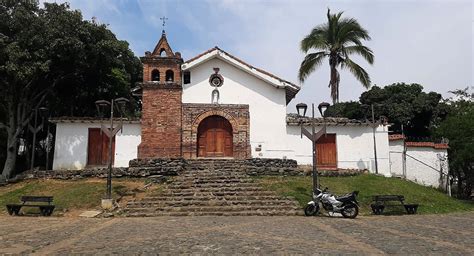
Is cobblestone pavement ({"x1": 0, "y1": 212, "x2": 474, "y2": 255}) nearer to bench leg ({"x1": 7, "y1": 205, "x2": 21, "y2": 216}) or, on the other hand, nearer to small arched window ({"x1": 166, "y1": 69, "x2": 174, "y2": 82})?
bench leg ({"x1": 7, "y1": 205, "x2": 21, "y2": 216})

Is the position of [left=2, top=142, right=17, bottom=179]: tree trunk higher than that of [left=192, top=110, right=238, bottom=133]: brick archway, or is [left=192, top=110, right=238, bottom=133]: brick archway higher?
[left=192, top=110, right=238, bottom=133]: brick archway

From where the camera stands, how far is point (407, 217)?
1235 centimetres

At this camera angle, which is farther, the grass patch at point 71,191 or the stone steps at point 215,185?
the stone steps at point 215,185

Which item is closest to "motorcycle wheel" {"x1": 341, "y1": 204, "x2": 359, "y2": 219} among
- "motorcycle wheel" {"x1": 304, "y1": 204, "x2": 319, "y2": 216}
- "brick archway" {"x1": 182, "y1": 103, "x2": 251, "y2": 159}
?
"motorcycle wheel" {"x1": 304, "y1": 204, "x2": 319, "y2": 216}

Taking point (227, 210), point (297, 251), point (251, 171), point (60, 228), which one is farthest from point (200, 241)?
point (251, 171)

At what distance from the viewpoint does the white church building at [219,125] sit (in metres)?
19.8

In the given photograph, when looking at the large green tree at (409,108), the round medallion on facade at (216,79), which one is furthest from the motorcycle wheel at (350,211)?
the large green tree at (409,108)

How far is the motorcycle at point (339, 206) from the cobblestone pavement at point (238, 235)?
0.35 metres

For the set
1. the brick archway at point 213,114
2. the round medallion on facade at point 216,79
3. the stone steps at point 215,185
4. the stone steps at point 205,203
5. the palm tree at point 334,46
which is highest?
the palm tree at point 334,46

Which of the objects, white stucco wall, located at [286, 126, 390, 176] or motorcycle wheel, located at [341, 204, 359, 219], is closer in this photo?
motorcycle wheel, located at [341, 204, 359, 219]

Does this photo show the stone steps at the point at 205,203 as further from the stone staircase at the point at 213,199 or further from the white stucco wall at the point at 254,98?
the white stucco wall at the point at 254,98

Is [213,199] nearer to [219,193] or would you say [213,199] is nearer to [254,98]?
[219,193]

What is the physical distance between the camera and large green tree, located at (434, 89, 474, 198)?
18609mm

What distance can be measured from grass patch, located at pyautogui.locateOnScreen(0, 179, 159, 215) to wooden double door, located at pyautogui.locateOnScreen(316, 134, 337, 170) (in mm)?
9681
